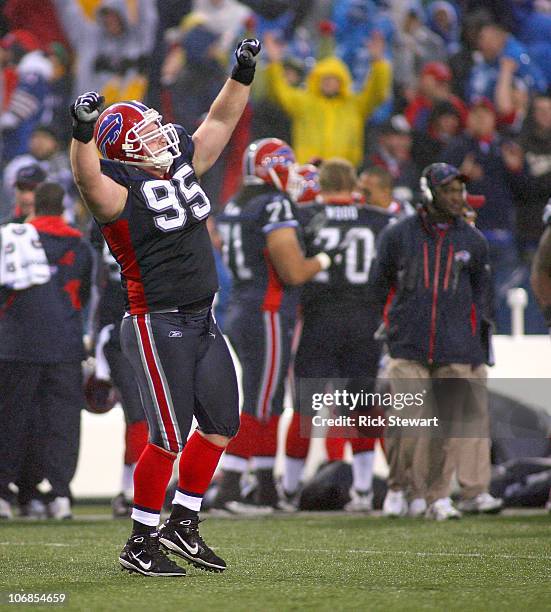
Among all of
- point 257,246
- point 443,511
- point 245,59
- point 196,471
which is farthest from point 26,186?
point 196,471

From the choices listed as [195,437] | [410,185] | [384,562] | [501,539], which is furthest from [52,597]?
[410,185]

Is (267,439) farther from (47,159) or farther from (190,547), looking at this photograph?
(47,159)

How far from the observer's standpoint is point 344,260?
917 cm

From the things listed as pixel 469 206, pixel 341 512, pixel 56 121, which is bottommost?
pixel 341 512

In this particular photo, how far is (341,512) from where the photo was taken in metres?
8.95

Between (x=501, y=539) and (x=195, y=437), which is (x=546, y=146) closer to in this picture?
(x=501, y=539)

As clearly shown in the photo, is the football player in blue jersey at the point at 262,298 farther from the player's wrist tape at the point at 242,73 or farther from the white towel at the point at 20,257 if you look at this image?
the player's wrist tape at the point at 242,73

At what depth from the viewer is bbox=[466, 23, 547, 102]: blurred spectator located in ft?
43.7

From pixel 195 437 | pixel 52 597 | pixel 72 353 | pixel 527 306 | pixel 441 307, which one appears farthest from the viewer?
pixel 527 306

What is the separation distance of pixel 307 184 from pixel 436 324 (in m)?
2.19

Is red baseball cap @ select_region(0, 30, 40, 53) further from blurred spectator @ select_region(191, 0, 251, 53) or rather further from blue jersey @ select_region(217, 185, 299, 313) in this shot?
blue jersey @ select_region(217, 185, 299, 313)

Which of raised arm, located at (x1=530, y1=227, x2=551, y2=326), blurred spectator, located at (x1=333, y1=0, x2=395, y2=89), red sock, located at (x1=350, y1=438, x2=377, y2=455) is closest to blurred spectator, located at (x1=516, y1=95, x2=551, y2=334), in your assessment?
blurred spectator, located at (x1=333, y1=0, x2=395, y2=89)

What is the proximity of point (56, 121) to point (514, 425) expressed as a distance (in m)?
5.45

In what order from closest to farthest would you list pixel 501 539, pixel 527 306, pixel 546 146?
pixel 501 539
pixel 527 306
pixel 546 146
